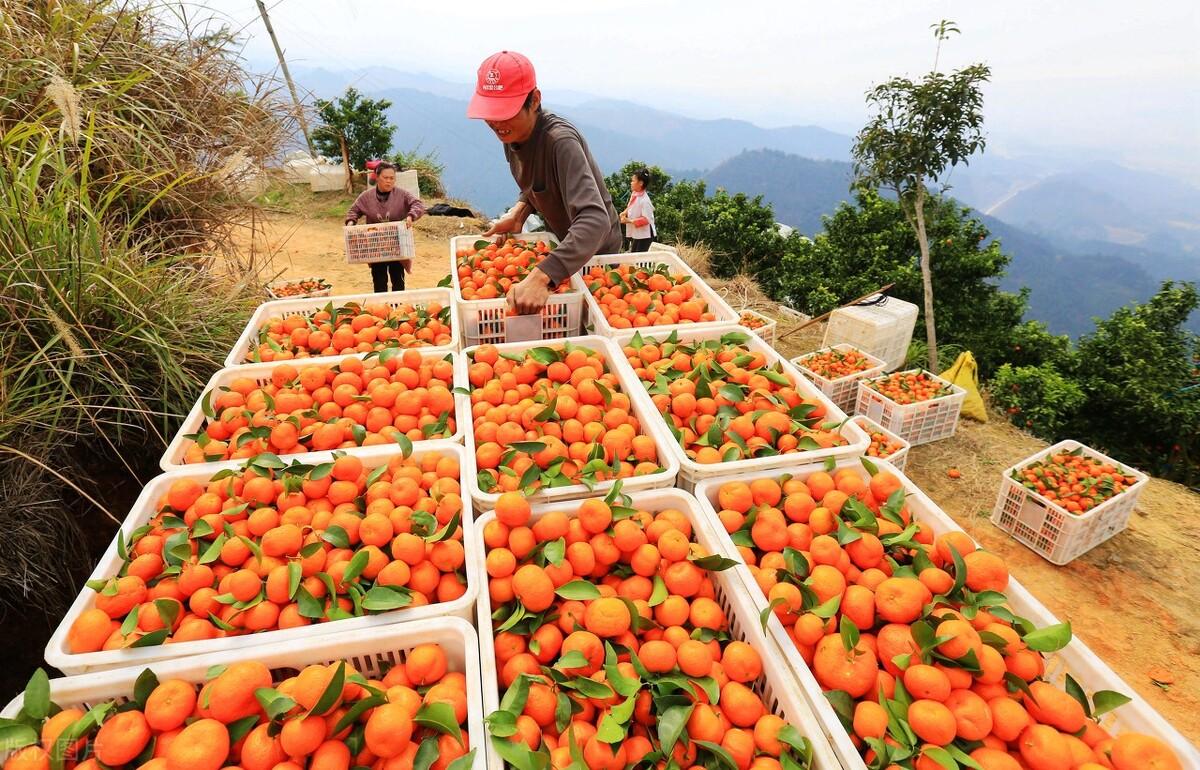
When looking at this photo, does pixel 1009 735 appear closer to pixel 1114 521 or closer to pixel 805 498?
pixel 805 498

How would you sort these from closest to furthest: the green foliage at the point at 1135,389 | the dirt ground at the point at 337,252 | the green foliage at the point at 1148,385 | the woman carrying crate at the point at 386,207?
the woman carrying crate at the point at 386,207 < the green foliage at the point at 1135,389 < the green foliage at the point at 1148,385 < the dirt ground at the point at 337,252

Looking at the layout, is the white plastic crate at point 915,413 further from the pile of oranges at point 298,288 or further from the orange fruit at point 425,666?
the pile of oranges at point 298,288

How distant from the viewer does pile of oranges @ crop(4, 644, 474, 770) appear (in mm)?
1229

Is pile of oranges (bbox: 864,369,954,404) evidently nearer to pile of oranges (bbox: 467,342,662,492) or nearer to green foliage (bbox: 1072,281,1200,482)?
pile of oranges (bbox: 467,342,662,492)

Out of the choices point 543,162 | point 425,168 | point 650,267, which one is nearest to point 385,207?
point 543,162

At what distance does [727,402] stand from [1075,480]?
4.26 m

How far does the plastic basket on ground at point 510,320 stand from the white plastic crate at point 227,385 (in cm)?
46

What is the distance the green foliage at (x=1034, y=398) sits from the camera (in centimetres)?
819

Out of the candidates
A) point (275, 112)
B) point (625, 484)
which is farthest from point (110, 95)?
point (625, 484)

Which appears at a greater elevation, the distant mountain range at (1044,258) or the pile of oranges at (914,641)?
the pile of oranges at (914,641)

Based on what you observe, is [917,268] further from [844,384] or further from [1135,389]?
[844,384]

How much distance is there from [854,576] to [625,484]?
79cm

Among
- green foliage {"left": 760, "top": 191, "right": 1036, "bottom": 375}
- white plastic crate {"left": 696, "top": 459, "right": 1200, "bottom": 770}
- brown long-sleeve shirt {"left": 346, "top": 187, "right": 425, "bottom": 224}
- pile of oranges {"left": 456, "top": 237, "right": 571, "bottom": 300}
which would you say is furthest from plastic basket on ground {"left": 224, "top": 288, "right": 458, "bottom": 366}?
green foliage {"left": 760, "top": 191, "right": 1036, "bottom": 375}

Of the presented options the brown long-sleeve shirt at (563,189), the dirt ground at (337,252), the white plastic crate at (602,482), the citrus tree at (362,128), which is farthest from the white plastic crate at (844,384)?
the citrus tree at (362,128)
